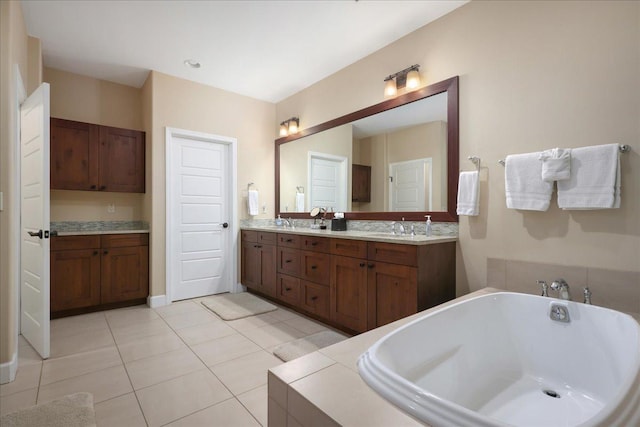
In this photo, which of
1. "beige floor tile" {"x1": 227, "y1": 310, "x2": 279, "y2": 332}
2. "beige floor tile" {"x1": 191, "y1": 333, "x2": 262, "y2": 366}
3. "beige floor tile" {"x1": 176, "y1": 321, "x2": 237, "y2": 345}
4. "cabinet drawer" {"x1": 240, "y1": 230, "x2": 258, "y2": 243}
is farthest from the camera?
"cabinet drawer" {"x1": 240, "y1": 230, "x2": 258, "y2": 243}

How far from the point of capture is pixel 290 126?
4.22 m

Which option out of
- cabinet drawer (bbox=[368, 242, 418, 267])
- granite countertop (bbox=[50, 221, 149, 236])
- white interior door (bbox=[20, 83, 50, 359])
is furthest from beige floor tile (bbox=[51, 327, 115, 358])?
cabinet drawer (bbox=[368, 242, 418, 267])

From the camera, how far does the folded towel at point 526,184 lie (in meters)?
1.94

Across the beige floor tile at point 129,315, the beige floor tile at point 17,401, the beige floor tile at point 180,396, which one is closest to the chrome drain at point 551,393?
the beige floor tile at point 180,396

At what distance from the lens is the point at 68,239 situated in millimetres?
3184

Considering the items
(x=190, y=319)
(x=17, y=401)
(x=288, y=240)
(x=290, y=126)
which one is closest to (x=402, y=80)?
(x=290, y=126)

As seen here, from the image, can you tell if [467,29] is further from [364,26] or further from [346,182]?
[346,182]

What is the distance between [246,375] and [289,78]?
326 centimetres

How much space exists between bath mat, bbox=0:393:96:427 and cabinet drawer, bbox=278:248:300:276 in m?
1.87

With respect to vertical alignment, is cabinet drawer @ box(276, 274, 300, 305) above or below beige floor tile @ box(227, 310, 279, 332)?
above

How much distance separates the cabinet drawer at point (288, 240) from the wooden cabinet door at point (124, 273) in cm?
167

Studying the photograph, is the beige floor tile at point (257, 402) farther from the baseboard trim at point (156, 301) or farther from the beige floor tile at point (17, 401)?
the baseboard trim at point (156, 301)

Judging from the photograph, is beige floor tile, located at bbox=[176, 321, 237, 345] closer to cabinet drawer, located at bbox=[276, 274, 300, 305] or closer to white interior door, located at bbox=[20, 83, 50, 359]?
cabinet drawer, located at bbox=[276, 274, 300, 305]

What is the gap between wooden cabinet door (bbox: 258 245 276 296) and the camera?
3.58 m
